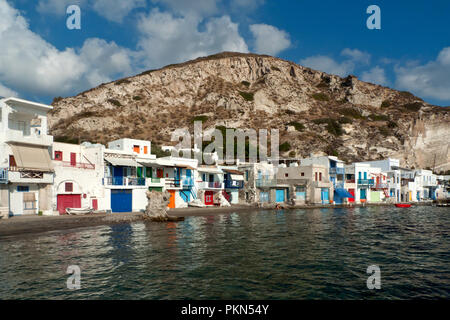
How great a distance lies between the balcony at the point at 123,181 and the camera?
115 feet

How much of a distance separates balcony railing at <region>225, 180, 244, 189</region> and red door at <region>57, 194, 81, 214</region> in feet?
81.1

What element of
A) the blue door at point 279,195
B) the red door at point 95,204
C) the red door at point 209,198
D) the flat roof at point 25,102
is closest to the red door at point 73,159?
the red door at point 95,204

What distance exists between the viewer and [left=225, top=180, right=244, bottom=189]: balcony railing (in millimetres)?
52156

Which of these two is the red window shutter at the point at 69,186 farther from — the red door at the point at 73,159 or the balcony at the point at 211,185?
the balcony at the point at 211,185

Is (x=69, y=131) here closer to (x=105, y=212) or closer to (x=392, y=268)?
(x=105, y=212)

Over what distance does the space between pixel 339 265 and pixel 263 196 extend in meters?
40.2

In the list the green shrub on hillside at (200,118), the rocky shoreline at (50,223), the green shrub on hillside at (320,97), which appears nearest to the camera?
the rocky shoreline at (50,223)

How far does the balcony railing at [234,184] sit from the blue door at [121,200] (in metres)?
18.8

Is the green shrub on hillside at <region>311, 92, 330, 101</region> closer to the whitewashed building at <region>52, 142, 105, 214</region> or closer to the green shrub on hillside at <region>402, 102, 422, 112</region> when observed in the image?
the green shrub on hillside at <region>402, 102, 422, 112</region>

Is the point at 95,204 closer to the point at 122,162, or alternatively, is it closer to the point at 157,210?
the point at 122,162

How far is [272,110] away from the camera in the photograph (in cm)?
12850

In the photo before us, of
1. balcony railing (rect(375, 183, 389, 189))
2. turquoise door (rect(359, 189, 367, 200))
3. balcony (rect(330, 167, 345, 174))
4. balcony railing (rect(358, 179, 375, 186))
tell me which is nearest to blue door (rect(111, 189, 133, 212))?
balcony (rect(330, 167, 345, 174))

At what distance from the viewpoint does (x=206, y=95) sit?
130250 millimetres
